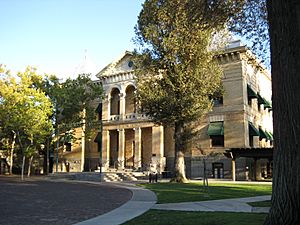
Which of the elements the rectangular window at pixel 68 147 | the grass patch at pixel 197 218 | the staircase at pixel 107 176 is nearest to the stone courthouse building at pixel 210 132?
the rectangular window at pixel 68 147

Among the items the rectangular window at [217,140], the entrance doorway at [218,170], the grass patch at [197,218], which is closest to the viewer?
the grass patch at [197,218]

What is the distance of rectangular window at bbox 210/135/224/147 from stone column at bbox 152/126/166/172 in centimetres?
642

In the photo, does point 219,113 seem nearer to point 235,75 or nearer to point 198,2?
point 235,75

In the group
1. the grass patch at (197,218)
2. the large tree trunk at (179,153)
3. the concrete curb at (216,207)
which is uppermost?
the large tree trunk at (179,153)

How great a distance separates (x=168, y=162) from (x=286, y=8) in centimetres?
3506

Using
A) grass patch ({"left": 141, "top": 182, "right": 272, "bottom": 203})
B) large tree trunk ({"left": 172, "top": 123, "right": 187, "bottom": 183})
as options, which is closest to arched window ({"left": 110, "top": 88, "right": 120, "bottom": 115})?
large tree trunk ({"left": 172, "top": 123, "right": 187, "bottom": 183})

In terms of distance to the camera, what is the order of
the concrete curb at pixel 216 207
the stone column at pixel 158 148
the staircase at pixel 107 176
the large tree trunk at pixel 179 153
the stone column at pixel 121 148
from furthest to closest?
the stone column at pixel 121 148 < the stone column at pixel 158 148 < the staircase at pixel 107 176 < the large tree trunk at pixel 179 153 < the concrete curb at pixel 216 207

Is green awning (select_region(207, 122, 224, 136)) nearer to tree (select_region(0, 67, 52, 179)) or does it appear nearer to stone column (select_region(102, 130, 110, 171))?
stone column (select_region(102, 130, 110, 171))

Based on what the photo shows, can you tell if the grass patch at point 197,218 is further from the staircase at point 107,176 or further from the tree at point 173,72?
the staircase at point 107,176

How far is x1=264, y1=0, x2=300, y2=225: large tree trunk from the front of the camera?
641 cm

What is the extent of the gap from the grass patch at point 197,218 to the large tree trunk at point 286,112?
224 centimetres

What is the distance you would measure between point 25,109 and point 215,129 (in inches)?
810

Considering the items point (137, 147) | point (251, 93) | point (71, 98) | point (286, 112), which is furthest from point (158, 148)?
point (286, 112)

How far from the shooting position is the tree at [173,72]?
25.0 metres
